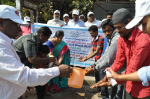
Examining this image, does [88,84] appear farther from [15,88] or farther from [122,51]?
[15,88]

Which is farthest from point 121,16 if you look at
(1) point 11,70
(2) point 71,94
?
(2) point 71,94

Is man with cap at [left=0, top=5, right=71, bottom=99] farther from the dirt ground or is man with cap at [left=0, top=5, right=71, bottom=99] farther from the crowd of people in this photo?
the dirt ground

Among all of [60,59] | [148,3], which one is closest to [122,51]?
[148,3]

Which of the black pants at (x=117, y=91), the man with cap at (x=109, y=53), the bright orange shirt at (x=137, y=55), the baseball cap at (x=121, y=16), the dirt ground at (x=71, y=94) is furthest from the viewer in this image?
the dirt ground at (x=71, y=94)

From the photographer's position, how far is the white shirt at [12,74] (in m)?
1.11

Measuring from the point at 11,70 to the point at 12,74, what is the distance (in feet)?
0.13

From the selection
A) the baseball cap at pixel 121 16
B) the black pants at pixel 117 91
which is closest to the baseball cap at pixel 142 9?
the baseball cap at pixel 121 16

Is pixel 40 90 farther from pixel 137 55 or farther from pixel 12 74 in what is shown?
pixel 137 55

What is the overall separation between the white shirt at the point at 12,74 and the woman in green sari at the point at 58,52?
2.26 metres

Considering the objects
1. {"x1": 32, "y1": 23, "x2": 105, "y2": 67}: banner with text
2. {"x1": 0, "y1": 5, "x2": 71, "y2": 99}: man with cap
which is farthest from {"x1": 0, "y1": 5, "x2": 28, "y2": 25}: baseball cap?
{"x1": 32, "y1": 23, "x2": 105, "y2": 67}: banner with text

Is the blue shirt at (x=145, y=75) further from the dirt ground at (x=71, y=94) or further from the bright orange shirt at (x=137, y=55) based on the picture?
the dirt ground at (x=71, y=94)

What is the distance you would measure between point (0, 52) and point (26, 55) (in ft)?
4.49

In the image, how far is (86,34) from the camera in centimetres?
466

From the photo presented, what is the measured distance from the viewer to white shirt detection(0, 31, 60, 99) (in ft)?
3.64
